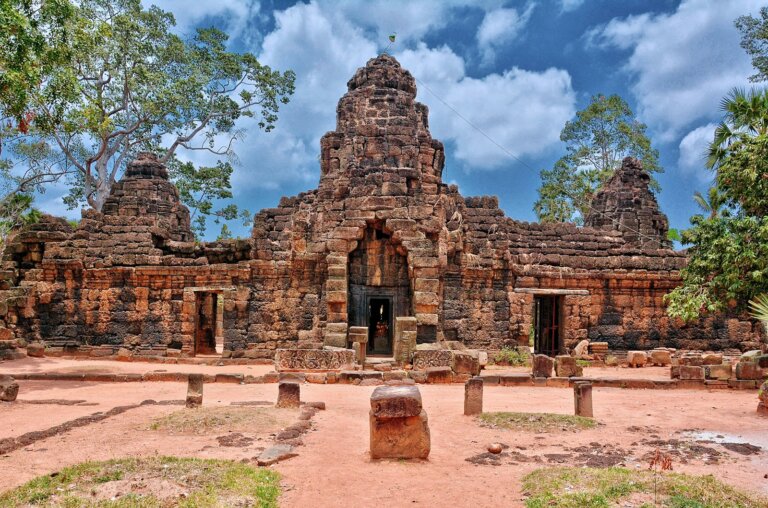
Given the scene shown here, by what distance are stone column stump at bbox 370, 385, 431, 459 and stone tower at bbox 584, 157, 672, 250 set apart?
15917 millimetres

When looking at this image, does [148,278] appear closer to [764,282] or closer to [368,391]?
[368,391]

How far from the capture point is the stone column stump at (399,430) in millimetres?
7168

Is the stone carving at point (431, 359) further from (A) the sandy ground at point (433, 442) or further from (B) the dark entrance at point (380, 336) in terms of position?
(B) the dark entrance at point (380, 336)

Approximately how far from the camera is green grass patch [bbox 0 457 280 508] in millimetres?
5340

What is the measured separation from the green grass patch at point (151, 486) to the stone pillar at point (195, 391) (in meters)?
3.38

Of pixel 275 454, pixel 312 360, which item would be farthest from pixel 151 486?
pixel 312 360

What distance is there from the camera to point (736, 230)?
553 inches

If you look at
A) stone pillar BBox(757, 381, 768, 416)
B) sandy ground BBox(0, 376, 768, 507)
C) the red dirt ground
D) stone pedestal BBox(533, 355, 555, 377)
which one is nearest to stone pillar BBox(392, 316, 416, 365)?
the red dirt ground

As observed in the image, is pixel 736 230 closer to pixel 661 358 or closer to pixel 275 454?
pixel 661 358

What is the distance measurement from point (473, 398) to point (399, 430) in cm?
291

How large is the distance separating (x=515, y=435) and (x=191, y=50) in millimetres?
28442

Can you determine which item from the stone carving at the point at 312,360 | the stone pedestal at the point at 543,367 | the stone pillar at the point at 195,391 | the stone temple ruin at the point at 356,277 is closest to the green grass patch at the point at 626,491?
the stone pillar at the point at 195,391

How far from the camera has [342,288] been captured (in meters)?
15.4

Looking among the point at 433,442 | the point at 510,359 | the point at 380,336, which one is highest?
the point at 380,336
